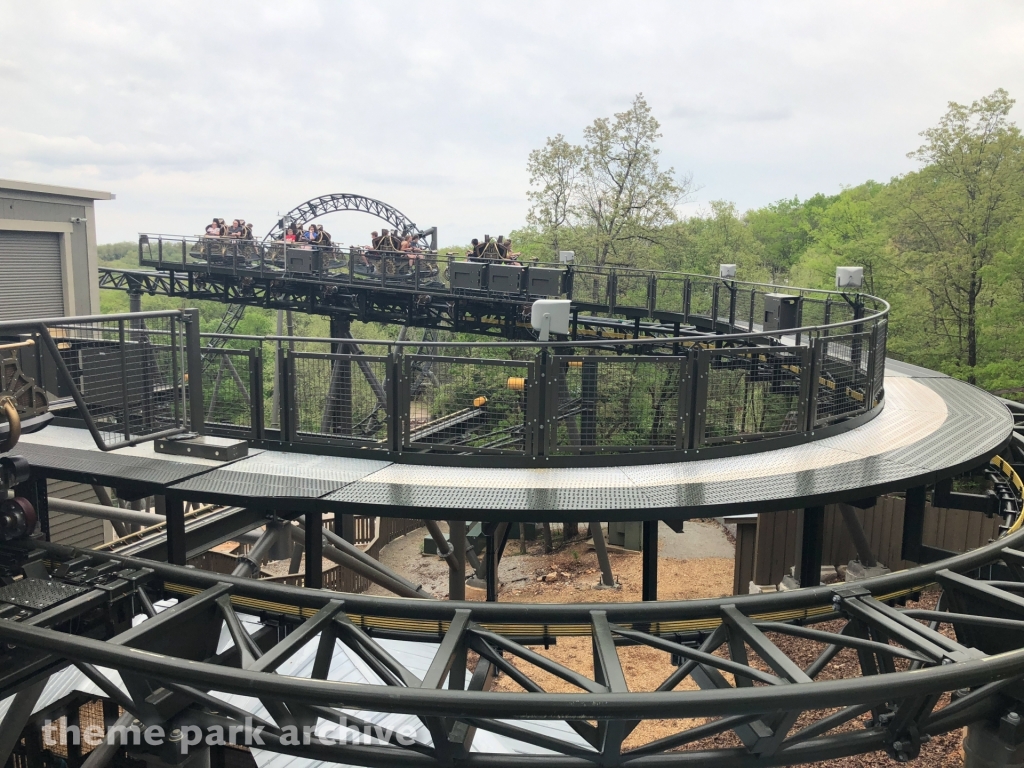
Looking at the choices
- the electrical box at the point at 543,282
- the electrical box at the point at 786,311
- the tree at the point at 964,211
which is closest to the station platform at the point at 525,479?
the electrical box at the point at 786,311

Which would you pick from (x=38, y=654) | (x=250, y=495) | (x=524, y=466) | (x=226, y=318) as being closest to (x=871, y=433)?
(x=524, y=466)

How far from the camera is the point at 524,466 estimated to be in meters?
6.57

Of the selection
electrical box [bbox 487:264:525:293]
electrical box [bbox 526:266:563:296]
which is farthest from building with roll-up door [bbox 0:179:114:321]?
electrical box [bbox 526:266:563:296]

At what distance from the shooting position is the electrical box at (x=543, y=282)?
63.2 ft

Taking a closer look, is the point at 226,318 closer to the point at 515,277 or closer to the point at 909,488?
the point at 515,277

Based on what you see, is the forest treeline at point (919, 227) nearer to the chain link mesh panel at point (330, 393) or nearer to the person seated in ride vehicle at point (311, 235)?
the person seated in ride vehicle at point (311, 235)

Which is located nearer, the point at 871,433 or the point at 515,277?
the point at 871,433

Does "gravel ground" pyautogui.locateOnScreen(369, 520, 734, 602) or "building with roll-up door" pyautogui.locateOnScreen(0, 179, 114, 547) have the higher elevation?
"building with roll-up door" pyautogui.locateOnScreen(0, 179, 114, 547)

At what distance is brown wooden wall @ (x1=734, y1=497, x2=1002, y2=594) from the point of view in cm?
1583

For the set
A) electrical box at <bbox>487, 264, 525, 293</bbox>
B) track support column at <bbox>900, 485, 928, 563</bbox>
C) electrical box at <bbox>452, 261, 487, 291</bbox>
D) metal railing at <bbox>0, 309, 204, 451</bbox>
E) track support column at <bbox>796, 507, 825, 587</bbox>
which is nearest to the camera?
metal railing at <bbox>0, 309, 204, 451</bbox>

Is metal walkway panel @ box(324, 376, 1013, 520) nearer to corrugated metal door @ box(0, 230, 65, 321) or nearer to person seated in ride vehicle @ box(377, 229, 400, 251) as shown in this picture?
corrugated metal door @ box(0, 230, 65, 321)

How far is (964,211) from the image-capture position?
24.8 meters

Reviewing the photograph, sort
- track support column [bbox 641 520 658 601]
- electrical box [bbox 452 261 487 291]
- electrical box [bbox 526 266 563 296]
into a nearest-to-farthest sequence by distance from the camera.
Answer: track support column [bbox 641 520 658 601], electrical box [bbox 526 266 563 296], electrical box [bbox 452 261 487 291]

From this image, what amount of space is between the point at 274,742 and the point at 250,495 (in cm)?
182
